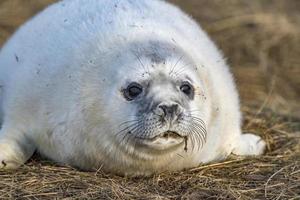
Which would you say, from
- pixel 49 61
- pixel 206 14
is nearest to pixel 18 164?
pixel 49 61

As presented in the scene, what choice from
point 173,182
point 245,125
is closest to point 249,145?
point 245,125

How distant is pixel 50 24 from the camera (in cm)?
578

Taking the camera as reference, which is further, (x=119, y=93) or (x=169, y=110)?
(x=119, y=93)

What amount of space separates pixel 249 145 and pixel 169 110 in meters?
1.45

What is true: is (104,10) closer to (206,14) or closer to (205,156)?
(205,156)

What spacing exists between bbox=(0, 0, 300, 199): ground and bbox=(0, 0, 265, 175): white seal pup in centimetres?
13

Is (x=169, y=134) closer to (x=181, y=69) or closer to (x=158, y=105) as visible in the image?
(x=158, y=105)

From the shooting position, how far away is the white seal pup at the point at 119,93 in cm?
494

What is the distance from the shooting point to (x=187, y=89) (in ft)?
16.6

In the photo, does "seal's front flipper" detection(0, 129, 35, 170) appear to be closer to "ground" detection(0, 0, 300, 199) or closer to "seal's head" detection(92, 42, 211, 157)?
"ground" detection(0, 0, 300, 199)

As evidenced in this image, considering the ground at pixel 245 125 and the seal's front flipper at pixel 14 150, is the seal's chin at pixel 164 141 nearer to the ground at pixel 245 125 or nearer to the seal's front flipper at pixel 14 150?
the ground at pixel 245 125

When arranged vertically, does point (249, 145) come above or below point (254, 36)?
below

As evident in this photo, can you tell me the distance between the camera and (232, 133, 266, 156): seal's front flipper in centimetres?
593

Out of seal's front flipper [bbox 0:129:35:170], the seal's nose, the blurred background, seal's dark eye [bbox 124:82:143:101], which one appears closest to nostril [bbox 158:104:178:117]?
the seal's nose
